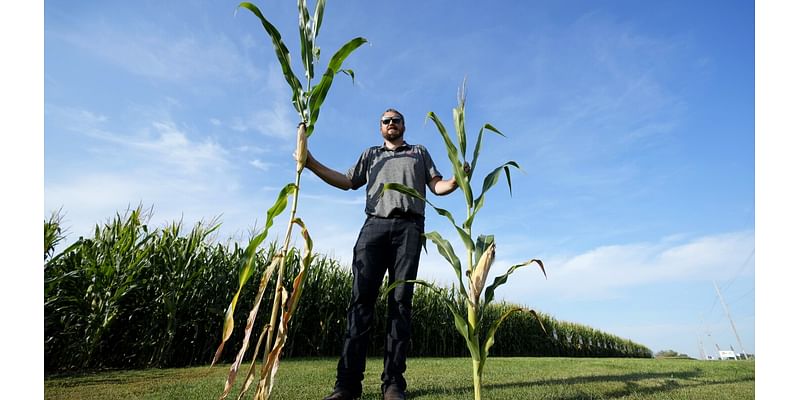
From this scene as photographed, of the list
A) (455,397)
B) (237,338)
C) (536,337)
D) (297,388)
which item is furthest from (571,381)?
(536,337)

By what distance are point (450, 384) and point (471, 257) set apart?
5.40ft

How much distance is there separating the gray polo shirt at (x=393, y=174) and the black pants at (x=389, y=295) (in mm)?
81

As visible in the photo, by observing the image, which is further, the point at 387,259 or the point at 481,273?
the point at 387,259

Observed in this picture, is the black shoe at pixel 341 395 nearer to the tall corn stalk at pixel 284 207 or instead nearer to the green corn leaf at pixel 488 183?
the tall corn stalk at pixel 284 207

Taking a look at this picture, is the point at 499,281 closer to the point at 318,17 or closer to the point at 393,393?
the point at 393,393

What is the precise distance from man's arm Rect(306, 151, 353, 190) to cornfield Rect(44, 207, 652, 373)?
3.09 m

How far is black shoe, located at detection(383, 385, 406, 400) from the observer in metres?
2.49

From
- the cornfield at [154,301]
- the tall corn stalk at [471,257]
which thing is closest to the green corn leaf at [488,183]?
the tall corn stalk at [471,257]

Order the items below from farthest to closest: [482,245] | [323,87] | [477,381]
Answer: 1. [323,87]
2. [482,245]
3. [477,381]

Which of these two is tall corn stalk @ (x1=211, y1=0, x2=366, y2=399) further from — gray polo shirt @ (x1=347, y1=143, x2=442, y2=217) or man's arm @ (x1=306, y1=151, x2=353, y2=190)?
gray polo shirt @ (x1=347, y1=143, x2=442, y2=217)

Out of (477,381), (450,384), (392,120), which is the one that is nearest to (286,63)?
(392,120)

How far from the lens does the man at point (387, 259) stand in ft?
8.54

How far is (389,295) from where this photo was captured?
8.80ft

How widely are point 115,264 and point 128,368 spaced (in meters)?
1.14
